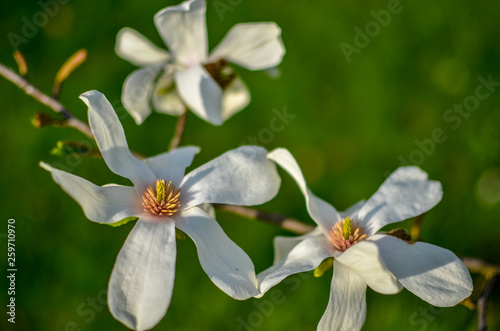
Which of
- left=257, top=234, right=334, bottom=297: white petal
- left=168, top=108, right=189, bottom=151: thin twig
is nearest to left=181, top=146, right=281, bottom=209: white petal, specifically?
left=257, top=234, right=334, bottom=297: white petal

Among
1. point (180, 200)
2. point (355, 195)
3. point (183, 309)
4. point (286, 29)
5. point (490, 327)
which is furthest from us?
point (286, 29)

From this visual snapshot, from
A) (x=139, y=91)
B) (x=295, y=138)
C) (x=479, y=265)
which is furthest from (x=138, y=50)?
(x=295, y=138)

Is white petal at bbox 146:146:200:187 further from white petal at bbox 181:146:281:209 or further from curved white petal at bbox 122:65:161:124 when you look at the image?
curved white petal at bbox 122:65:161:124

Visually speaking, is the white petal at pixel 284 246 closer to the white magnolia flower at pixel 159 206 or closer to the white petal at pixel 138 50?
the white magnolia flower at pixel 159 206

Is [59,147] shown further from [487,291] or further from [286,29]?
[286,29]

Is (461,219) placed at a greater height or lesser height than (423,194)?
lesser

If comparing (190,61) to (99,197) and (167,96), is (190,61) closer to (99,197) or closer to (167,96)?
(167,96)

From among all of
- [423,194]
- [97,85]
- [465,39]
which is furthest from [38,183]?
[465,39]
